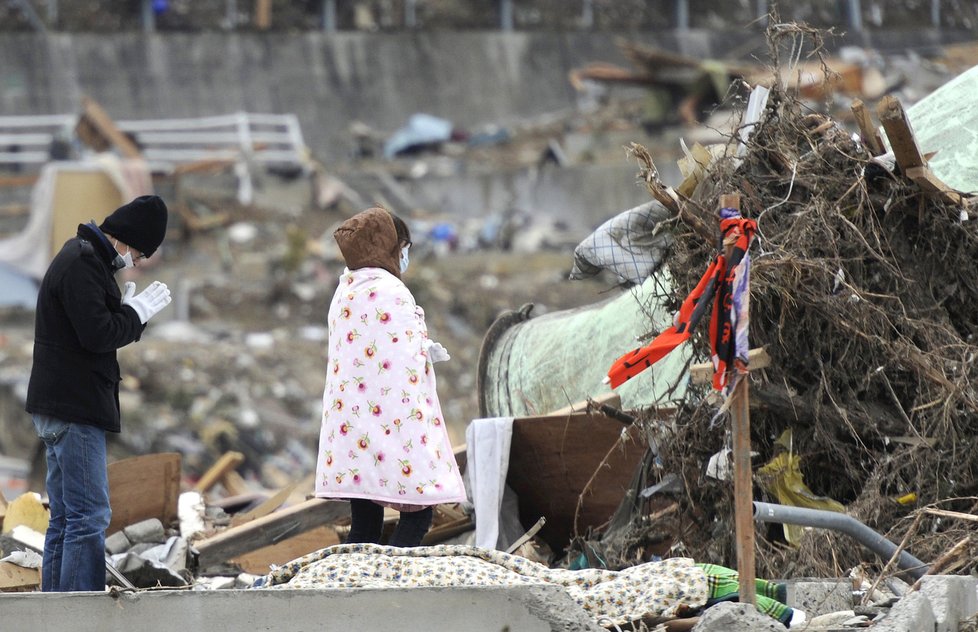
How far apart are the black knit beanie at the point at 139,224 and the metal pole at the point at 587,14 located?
27494mm

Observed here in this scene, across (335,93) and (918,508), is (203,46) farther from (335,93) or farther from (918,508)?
(918,508)

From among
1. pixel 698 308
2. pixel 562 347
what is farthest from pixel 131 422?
pixel 698 308

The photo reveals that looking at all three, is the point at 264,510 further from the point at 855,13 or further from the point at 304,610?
the point at 855,13

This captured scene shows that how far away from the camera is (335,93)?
96.7ft

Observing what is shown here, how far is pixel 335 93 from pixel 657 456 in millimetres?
23944

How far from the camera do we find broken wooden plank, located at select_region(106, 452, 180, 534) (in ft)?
23.6

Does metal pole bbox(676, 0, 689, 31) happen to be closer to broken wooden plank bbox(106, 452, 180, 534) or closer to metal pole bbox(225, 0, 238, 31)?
metal pole bbox(225, 0, 238, 31)

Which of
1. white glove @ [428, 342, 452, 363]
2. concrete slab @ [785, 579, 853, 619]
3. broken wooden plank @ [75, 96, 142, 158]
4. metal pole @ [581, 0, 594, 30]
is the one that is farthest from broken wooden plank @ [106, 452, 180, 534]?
metal pole @ [581, 0, 594, 30]

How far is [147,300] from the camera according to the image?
5246 millimetres

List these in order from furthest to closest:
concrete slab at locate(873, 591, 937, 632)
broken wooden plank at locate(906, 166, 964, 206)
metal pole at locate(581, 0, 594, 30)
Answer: metal pole at locate(581, 0, 594, 30)
broken wooden plank at locate(906, 166, 964, 206)
concrete slab at locate(873, 591, 937, 632)

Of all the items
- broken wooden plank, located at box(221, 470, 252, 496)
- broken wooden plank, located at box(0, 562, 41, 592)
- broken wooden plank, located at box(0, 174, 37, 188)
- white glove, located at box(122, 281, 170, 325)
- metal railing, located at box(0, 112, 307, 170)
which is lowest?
broken wooden plank, located at box(221, 470, 252, 496)

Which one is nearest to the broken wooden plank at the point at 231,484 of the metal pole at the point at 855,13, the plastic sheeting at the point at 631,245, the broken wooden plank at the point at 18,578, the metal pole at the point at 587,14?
the plastic sheeting at the point at 631,245

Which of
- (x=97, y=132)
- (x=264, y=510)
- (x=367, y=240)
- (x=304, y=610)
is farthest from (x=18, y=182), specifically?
(x=304, y=610)

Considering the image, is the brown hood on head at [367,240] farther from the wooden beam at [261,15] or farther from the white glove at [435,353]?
the wooden beam at [261,15]
